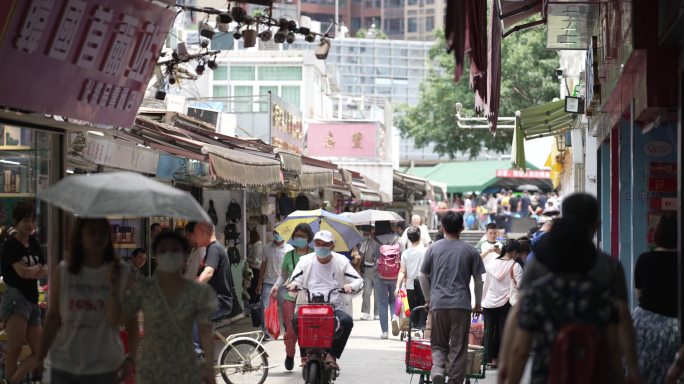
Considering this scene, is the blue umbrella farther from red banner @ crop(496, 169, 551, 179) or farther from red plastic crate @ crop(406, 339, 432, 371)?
red banner @ crop(496, 169, 551, 179)

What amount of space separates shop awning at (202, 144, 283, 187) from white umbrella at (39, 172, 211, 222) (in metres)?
7.25

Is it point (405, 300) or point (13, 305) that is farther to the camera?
point (405, 300)

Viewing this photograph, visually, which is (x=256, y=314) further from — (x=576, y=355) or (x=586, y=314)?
(x=576, y=355)

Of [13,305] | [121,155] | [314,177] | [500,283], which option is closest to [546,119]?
[314,177]

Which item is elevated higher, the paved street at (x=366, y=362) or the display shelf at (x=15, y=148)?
the display shelf at (x=15, y=148)

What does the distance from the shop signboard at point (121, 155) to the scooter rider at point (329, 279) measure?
2.49m

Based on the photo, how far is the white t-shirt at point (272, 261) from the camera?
17.4 metres

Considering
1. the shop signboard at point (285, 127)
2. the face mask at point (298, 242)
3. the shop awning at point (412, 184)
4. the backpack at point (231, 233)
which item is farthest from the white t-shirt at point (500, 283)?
the shop awning at point (412, 184)

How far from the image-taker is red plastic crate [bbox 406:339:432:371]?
1088cm

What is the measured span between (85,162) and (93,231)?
5.70m

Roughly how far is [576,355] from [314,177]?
52.2 ft

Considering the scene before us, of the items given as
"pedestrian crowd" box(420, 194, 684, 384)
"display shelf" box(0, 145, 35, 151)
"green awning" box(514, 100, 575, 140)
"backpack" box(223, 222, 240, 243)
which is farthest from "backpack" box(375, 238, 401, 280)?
"pedestrian crowd" box(420, 194, 684, 384)

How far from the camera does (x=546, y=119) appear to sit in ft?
68.2

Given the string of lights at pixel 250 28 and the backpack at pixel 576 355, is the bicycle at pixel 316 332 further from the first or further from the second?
the backpack at pixel 576 355
